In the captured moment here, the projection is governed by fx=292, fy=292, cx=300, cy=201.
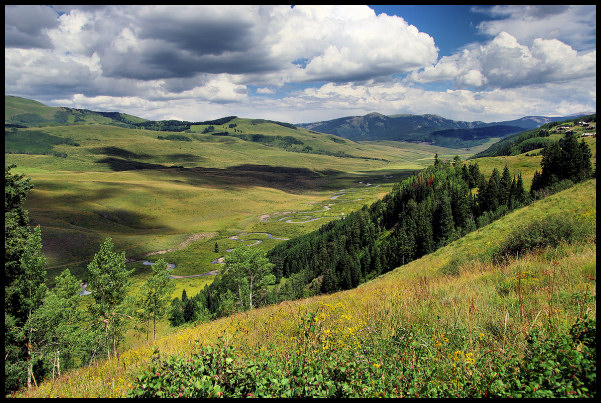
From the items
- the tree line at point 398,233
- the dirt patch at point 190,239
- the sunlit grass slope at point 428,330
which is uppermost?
the sunlit grass slope at point 428,330

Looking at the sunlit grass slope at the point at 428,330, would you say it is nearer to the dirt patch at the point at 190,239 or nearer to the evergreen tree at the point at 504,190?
the evergreen tree at the point at 504,190

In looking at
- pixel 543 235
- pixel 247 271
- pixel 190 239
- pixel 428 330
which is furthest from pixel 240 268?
pixel 190 239

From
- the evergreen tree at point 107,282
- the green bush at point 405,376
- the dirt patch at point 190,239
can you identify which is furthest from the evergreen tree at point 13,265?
the dirt patch at point 190,239

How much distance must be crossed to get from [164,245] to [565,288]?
126 m

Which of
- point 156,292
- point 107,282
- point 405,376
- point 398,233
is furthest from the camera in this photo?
point 398,233

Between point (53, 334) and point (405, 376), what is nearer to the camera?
point (405, 376)

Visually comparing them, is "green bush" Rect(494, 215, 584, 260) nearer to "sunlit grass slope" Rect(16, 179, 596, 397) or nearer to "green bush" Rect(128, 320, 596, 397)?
"sunlit grass slope" Rect(16, 179, 596, 397)

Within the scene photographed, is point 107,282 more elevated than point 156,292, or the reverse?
point 107,282

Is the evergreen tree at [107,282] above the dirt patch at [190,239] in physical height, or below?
above

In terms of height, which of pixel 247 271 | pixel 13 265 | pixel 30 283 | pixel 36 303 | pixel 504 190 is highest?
pixel 504 190

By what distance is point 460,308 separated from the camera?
24.7 feet

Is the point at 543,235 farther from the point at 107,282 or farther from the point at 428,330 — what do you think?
the point at 107,282

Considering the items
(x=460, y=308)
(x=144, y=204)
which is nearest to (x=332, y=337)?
(x=460, y=308)

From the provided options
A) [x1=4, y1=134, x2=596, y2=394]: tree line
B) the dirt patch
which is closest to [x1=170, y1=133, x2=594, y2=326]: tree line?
[x1=4, y1=134, x2=596, y2=394]: tree line
